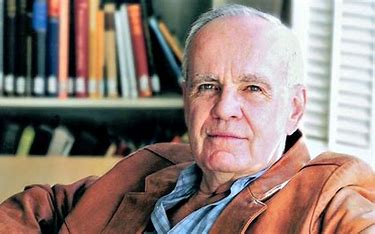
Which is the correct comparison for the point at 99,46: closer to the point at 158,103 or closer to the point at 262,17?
the point at 158,103

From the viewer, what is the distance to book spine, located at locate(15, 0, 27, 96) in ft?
9.34

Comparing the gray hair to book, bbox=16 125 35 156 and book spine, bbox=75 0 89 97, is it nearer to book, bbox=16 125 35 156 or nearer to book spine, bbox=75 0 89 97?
book spine, bbox=75 0 89 97

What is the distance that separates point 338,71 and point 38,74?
101 cm

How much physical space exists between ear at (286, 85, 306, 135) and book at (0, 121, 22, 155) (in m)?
1.45

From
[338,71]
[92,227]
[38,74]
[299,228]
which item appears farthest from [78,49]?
[299,228]

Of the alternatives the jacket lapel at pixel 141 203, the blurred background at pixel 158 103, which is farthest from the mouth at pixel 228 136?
the blurred background at pixel 158 103

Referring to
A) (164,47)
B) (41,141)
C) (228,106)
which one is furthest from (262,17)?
(41,141)

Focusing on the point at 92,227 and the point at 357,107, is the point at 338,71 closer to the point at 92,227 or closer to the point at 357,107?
the point at 357,107

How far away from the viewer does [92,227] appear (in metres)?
1.85

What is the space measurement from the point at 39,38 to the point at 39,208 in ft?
3.54

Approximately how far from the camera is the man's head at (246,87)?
1652 mm

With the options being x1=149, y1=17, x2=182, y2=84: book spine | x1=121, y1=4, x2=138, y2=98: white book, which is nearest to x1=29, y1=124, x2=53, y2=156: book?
x1=121, y1=4, x2=138, y2=98: white book

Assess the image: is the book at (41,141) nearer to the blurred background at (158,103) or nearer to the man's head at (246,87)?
the blurred background at (158,103)

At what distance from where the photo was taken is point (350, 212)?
57.9 inches
